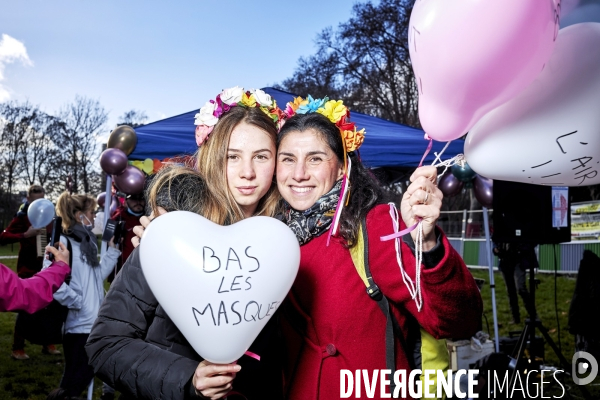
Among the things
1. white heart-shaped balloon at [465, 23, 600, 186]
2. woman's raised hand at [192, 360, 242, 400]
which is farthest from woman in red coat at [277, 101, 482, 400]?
woman's raised hand at [192, 360, 242, 400]

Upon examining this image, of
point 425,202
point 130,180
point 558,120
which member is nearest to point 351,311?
point 425,202

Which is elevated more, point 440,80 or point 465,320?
point 440,80

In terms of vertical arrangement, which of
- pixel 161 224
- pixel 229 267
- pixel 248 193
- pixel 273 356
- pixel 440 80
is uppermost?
pixel 440 80

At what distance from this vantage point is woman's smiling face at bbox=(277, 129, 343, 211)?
5.29ft

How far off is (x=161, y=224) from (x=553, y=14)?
1109 millimetres

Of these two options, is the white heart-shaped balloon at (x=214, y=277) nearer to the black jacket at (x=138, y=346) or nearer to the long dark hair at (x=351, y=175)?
the black jacket at (x=138, y=346)

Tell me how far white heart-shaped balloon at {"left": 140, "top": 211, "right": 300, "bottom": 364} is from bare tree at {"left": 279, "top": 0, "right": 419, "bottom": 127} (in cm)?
1489

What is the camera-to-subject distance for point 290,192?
1628 millimetres

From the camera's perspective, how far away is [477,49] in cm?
116

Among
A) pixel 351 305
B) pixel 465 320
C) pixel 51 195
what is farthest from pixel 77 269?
pixel 51 195

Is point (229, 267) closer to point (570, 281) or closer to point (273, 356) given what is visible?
point (273, 356)

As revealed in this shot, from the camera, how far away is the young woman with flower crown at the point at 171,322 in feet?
4.13

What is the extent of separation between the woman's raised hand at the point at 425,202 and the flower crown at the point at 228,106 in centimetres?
67

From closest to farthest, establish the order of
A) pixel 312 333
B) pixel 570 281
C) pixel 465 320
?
pixel 465 320
pixel 312 333
pixel 570 281
